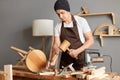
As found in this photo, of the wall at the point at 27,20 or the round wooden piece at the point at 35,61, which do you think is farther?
the wall at the point at 27,20

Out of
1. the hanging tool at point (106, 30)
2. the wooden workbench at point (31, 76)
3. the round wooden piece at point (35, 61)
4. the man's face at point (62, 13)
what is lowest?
the wooden workbench at point (31, 76)

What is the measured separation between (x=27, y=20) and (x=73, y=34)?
4.82 ft

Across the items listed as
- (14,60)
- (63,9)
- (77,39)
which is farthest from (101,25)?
(14,60)

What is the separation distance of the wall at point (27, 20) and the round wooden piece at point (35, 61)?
116cm

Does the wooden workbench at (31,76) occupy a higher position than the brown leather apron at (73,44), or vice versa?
the brown leather apron at (73,44)

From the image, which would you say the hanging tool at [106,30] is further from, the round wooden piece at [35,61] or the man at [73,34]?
the round wooden piece at [35,61]

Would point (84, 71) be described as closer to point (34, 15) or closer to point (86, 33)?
point (86, 33)

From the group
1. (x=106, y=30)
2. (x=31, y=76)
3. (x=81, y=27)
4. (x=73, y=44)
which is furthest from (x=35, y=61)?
(x=106, y=30)

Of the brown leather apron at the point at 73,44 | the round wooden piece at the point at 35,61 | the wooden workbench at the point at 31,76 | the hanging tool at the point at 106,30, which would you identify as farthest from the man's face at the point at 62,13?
the hanging tool at the point at 106,30

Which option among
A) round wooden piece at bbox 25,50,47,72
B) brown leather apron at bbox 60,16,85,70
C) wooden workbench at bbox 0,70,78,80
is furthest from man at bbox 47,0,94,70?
wooden workbench at bbox 0,70,78,80

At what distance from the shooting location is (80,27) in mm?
2273

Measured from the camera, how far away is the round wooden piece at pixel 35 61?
2088 mm

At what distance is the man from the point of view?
7.13ft

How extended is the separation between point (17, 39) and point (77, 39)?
165 centimetres
